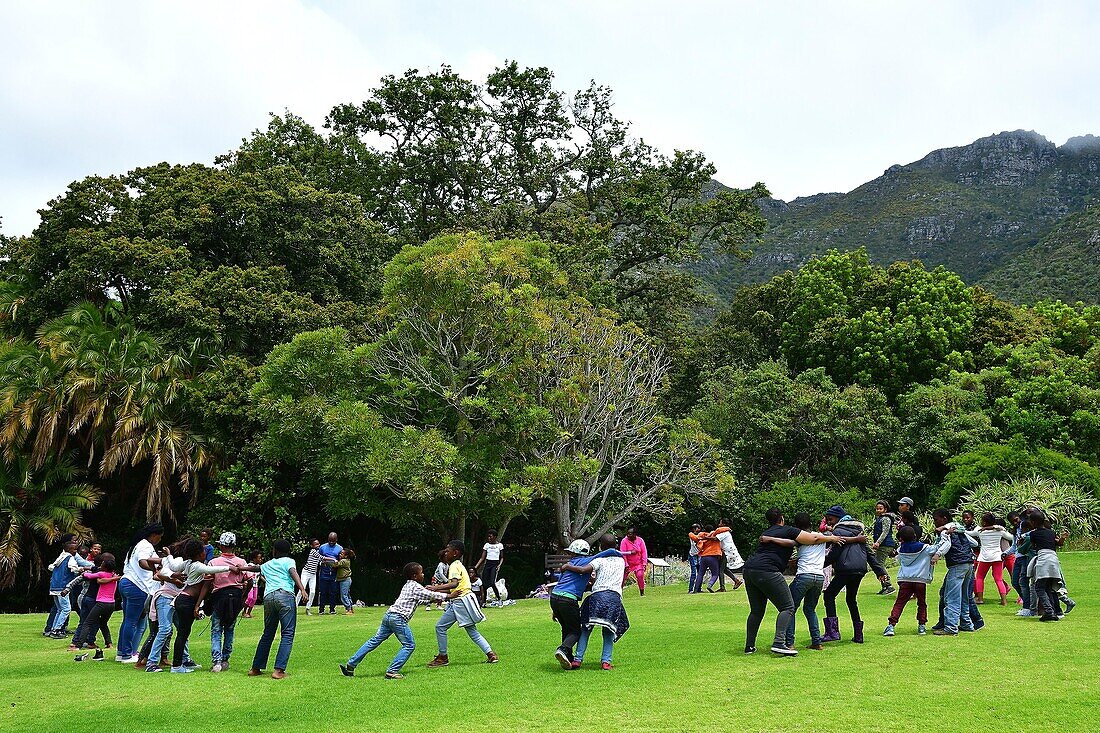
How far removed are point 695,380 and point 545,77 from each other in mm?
13384

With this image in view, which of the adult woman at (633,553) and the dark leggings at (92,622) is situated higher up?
→ the adult woman at (633,553)

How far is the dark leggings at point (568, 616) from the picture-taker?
972cm

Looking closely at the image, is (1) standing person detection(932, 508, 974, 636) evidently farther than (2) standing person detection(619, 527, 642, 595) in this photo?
No

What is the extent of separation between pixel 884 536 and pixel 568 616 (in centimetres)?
466

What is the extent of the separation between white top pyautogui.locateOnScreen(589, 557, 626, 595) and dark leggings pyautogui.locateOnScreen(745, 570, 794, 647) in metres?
1.34

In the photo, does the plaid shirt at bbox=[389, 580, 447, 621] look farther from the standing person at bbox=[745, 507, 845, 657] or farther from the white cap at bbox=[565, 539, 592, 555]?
the standing person at bbox=[745, 507, 845, 657]

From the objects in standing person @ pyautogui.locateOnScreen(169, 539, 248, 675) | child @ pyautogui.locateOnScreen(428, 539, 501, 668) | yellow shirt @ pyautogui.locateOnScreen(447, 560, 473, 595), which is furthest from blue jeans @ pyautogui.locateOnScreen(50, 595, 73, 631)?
yellow shirt @ pyautogui.locateOnScreen(447, 560, 473, 595)

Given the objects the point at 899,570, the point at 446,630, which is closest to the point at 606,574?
the point at 446,630

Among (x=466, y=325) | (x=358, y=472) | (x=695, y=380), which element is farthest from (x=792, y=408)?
(x=358, y=472)

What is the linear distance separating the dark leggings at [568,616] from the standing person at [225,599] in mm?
3528

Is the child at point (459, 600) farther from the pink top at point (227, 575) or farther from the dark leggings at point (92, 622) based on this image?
the dark leggings at point (92, 622)

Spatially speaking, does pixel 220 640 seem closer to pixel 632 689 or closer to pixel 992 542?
pixel 632 689

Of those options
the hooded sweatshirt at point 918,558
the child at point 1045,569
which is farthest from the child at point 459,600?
the child at point 1045,569

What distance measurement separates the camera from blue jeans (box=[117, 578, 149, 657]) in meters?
11.1
